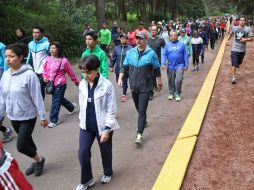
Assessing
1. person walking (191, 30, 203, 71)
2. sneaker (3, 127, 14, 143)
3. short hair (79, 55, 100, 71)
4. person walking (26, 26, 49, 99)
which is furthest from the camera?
person walking (191, 30, 203, 71)

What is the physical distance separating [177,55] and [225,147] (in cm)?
383

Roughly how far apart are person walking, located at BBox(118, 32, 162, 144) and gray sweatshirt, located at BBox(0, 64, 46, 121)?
203 cm

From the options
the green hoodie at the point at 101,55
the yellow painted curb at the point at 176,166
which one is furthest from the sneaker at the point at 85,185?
the green hoodie at the point at 101,55

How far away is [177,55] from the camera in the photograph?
9477mm

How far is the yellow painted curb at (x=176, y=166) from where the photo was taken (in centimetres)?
480

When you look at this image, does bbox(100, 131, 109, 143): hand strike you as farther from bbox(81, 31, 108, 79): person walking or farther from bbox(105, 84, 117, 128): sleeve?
bbox(81, 31, 108, 79): person walking

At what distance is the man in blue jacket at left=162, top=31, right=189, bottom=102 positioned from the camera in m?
9.52

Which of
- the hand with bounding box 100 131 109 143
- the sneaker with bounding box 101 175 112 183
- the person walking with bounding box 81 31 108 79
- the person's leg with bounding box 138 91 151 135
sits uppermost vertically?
the person walking with bounding box 81 31 108 79

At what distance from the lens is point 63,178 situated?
5.26 m

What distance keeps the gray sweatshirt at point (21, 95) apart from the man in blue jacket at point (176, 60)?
4.98 m

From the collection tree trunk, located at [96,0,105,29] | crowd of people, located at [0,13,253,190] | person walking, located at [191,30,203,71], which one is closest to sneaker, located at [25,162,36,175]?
crowd of people, located at [0,13,253,190]

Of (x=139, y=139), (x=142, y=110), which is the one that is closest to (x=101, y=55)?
(x=142, y=110)

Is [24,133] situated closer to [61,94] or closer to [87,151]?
[87,151]

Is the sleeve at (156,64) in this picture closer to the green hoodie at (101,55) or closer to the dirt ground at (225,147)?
the green hoodie at (101,55)
